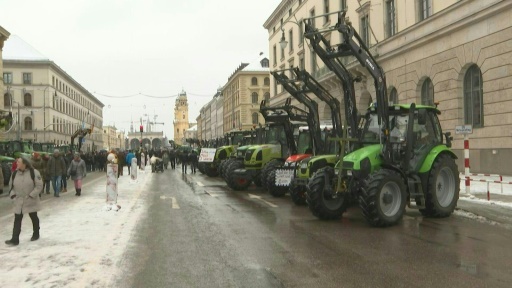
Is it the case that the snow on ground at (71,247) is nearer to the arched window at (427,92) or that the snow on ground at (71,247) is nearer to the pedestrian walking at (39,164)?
the pedestrian walking at (39,164)

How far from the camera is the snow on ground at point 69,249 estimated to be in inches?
239

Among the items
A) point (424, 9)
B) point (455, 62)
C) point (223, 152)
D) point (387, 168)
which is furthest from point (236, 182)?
point (424, 9)

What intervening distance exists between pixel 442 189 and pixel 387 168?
6.50 ft

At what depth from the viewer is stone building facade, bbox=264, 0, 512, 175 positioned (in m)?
20.4

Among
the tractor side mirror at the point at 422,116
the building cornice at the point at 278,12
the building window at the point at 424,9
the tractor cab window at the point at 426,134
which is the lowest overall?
the tractor cab window at the point at 426,134

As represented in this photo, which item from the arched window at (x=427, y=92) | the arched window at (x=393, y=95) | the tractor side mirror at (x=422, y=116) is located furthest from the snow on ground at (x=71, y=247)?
the arched window at (x=393, y=95)

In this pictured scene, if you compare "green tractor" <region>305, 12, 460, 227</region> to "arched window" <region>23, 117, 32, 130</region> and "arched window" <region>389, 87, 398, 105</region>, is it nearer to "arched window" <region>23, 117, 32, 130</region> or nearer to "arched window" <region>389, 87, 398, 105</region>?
"arched window" <region>389, 87, 398, 105</region>

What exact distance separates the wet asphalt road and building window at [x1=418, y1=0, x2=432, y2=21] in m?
17.0

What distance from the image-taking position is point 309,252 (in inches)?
295

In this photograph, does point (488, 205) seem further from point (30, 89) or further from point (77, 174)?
point (30, 89)

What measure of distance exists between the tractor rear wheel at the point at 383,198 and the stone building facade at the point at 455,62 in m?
7.64

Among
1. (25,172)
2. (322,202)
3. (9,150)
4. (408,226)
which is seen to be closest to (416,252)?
(408,226)

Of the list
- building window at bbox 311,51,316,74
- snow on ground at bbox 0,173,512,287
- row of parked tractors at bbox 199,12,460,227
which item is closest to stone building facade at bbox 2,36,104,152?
building window at bbox 311,51,316,74

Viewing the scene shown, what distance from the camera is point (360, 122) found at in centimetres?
1210
